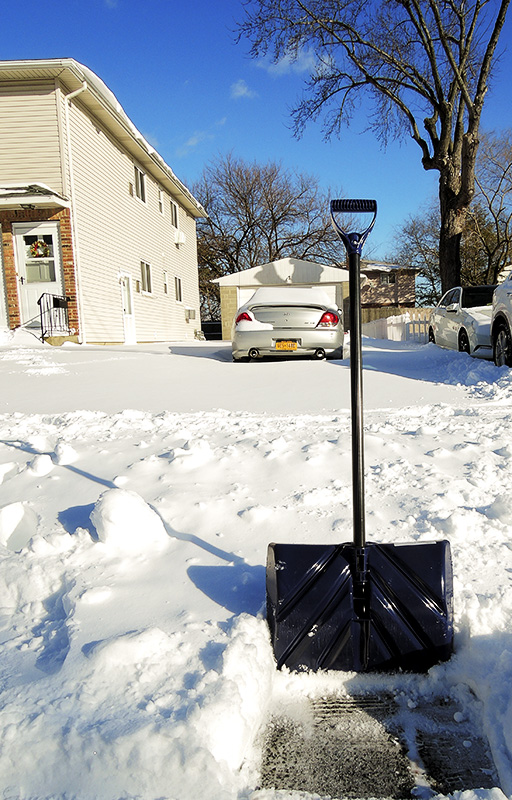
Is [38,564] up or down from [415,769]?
up

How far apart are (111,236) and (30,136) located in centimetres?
323

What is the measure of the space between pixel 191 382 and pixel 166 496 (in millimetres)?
3653

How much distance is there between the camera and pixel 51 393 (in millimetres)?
5559

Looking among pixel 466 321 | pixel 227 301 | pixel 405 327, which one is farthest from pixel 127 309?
pixel 466 321

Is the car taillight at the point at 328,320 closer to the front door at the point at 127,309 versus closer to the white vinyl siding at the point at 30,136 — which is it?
the white vinyl siding at the point at 30,136

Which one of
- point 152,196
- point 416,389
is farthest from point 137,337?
point 416,389

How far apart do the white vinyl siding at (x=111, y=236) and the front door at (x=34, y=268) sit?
626mm

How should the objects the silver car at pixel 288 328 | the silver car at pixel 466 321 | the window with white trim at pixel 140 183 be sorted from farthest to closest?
the window with white trim at pixel 140 183, the silver car at pixel 466 321, the silver car at pixel 288 328

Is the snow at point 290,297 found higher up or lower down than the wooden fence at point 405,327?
higher up

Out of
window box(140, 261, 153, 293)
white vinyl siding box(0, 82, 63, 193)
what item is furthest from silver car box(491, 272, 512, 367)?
window box(140, 261, 153, 293)

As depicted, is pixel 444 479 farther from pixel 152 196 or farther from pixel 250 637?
pixel 152 196

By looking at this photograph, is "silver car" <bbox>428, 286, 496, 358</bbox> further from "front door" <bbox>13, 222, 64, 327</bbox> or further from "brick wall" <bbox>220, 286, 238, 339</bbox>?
"brick wall" <bbox>220, 286, 238, 339</bbox>

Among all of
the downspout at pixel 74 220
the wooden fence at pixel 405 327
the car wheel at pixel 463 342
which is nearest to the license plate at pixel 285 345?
the car wheel at pixel 463 342

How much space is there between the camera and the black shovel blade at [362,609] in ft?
5.93
